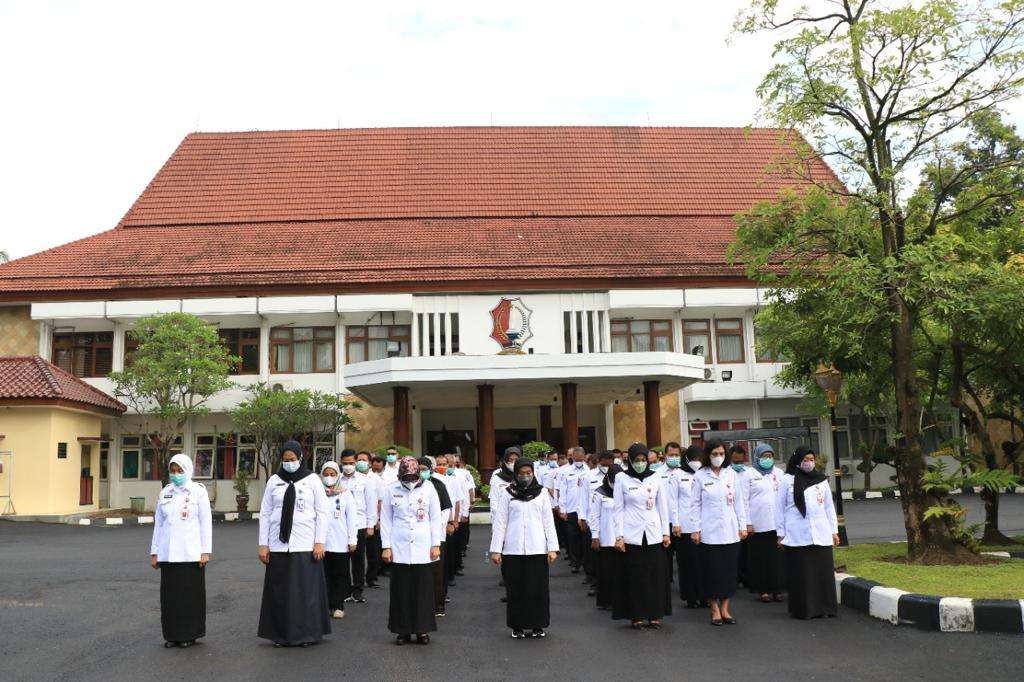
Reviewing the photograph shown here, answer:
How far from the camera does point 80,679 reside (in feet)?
19.5

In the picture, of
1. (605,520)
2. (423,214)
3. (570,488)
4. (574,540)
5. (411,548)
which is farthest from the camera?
(423,214)

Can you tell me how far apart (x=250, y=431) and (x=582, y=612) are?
1594 centimetres

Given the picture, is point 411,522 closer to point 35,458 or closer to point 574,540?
point 574,540

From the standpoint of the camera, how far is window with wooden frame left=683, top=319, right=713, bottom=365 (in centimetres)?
2644

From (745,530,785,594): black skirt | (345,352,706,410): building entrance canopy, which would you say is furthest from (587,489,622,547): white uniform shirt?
(345,352,706,410): building entrance canopy

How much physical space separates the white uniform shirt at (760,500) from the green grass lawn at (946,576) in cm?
98

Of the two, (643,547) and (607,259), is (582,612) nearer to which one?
(643,547)

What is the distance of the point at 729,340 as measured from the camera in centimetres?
2670

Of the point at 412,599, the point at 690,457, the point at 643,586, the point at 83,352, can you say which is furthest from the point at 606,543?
the point at 83,352

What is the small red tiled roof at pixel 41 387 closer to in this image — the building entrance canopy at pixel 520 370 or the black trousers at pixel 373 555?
the building entrance canopy at pixel 520 370

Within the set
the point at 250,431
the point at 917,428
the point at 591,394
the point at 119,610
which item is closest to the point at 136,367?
the point at 250,431

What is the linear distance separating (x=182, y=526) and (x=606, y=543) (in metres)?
3.63

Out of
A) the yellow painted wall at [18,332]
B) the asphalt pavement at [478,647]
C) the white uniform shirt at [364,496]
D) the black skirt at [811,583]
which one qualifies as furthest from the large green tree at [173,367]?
the black skirt at [811,583]

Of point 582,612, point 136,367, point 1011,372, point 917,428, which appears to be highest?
point 136,367
